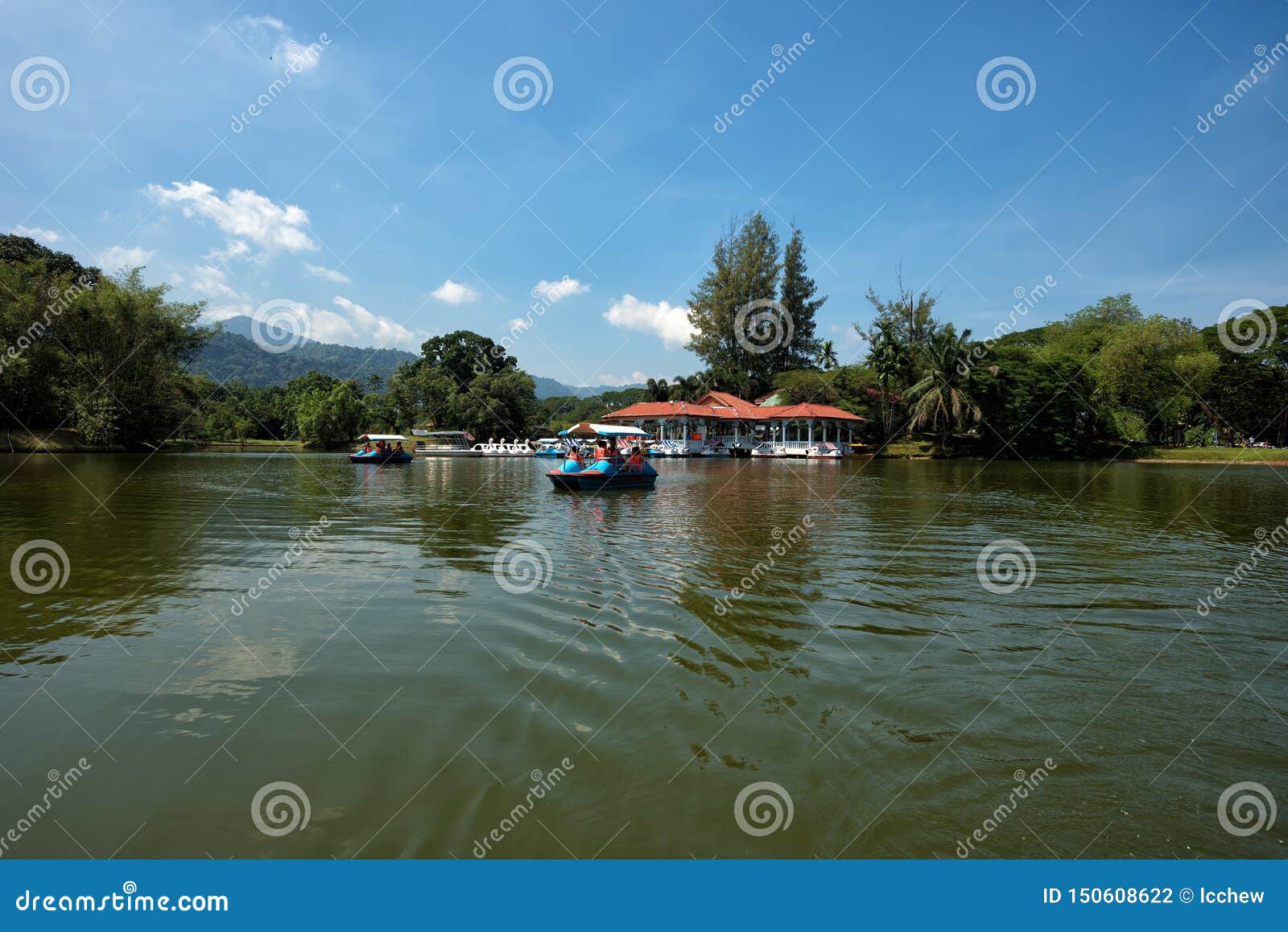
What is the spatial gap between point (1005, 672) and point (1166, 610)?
3525mm

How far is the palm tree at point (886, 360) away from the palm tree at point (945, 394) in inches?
119

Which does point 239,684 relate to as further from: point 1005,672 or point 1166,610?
point 1166,610

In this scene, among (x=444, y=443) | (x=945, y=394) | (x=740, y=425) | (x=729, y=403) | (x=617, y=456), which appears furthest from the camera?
(x=444, y=443)

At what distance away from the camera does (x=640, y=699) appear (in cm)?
482

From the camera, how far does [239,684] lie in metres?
5.02

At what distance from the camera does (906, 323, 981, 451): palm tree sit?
5141 cm

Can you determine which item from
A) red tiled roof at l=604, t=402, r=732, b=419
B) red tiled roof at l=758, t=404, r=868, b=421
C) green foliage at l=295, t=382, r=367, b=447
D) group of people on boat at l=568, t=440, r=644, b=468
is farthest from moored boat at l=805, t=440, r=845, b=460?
green foliage at l=295, t=382, r=367, b=447

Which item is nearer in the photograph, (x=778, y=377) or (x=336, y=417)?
(x=778, y=377)

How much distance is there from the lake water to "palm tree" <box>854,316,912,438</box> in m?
47.6

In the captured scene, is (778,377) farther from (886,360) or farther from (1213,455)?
(1213,455)

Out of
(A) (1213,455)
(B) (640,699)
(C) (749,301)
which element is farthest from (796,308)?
(B) (640,699)

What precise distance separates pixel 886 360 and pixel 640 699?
5709cm

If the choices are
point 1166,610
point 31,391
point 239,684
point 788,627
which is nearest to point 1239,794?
point 788,627

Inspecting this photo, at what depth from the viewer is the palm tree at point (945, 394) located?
169 ft
